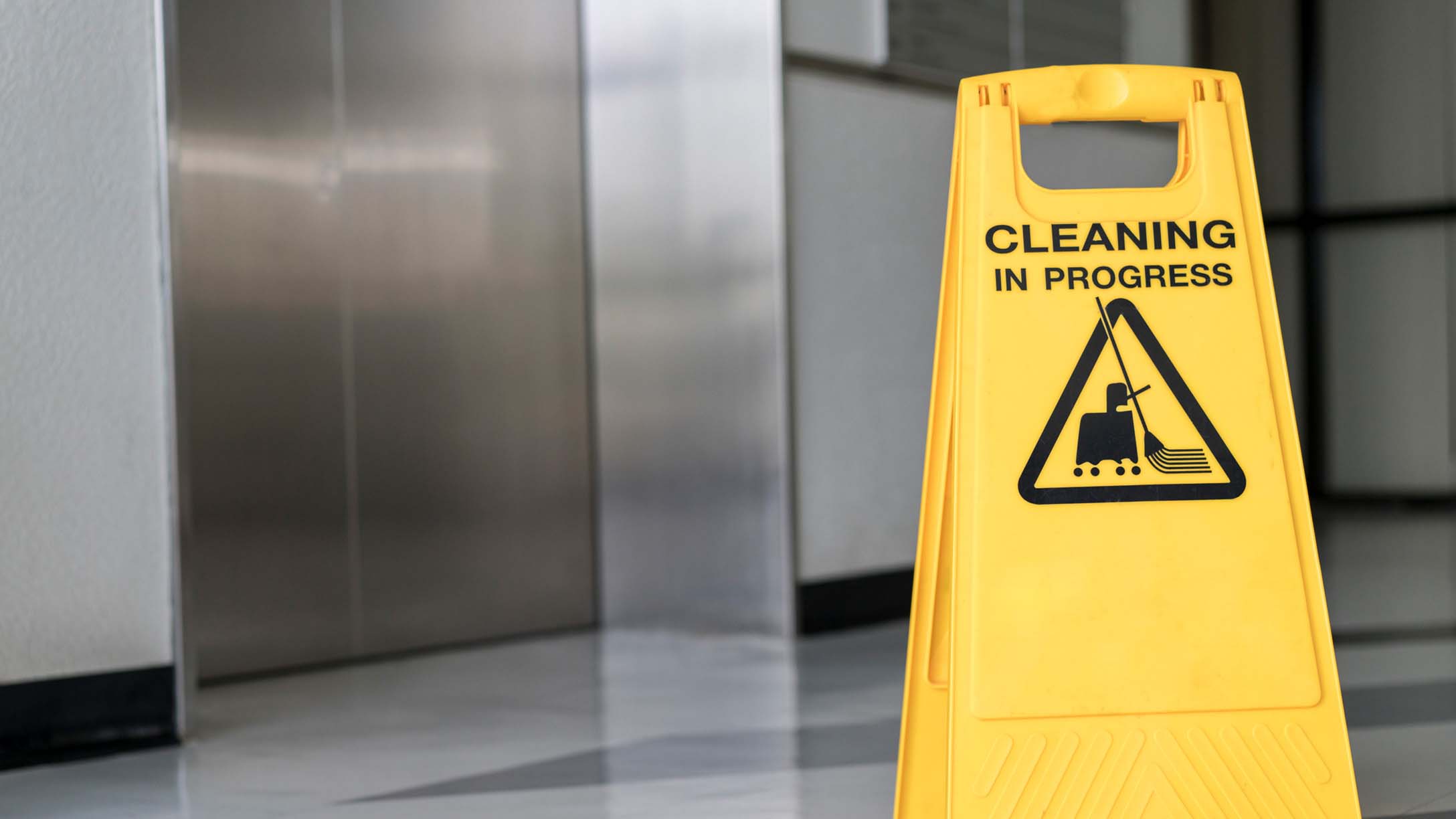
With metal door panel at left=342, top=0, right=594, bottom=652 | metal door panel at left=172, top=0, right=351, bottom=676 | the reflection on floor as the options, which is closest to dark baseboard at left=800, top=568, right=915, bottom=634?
the reflection on floor

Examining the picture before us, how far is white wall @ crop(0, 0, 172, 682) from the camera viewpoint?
3650 millimetres

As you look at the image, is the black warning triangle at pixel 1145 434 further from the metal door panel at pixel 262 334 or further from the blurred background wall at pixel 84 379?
the metal door panel at pixel 262 334

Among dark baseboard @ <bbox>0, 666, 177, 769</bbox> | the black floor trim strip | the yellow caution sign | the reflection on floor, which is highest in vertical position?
the yellow caution sign

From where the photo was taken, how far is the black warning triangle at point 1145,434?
2352 mm

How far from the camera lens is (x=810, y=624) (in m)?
5.58

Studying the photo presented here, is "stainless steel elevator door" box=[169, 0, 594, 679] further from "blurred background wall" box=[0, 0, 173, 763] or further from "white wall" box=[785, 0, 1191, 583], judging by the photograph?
"white wall" box=[785, 0, 1191, 583]

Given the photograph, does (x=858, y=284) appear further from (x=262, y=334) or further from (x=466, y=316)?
(x=262, y=334)

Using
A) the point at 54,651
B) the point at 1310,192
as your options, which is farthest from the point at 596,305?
the point at 1310,192

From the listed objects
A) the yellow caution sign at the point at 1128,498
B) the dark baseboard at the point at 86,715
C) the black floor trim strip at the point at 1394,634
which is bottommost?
the black floor trim strip at the point at 1394,634

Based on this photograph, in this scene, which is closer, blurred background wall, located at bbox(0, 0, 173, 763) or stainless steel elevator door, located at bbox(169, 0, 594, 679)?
blurred background wall, located at bbox(0, 0, 173, 763)

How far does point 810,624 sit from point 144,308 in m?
2.59

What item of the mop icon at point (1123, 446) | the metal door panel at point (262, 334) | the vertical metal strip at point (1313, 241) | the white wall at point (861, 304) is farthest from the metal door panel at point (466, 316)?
the vertical metal strip at point (1313, 241)

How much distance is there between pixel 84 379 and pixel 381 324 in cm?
165

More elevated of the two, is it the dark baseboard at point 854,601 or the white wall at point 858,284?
the white wall at point 858,284
